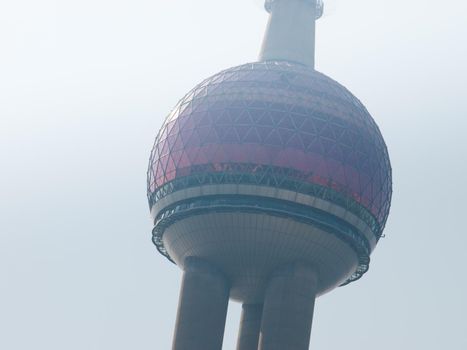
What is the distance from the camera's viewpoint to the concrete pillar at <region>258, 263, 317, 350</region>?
7862 cm

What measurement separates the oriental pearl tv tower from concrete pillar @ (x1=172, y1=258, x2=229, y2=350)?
88 mm

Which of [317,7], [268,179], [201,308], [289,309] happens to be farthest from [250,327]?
[317,7]

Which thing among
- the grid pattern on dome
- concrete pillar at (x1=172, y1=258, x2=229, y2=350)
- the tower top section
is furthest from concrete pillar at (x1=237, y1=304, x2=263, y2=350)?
the tower top section

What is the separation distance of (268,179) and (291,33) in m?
22.2

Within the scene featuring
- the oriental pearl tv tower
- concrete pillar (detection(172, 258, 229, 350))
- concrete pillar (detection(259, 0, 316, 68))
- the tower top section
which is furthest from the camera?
the tower top section

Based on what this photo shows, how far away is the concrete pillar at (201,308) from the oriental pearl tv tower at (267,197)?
0.09 meters

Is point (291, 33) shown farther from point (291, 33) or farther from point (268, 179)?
point (268, 179)

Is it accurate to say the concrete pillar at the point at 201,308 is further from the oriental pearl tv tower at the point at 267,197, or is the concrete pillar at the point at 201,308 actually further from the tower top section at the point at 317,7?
the tower top section at the point at 317,7

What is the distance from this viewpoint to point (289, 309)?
7981 cm

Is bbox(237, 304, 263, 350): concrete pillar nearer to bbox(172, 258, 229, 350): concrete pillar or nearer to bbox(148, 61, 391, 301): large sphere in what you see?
bbox(148, 61, 391, 301): large sphere

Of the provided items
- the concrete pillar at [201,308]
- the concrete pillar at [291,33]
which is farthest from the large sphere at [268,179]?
the concrete pillar at [291,33]

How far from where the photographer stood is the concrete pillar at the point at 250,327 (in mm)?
Answer: 87250

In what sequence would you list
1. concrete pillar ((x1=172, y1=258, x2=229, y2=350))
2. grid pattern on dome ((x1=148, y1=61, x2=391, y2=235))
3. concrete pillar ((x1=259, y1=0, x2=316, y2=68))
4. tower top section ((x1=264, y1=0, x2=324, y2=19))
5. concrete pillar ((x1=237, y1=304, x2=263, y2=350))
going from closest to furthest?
grid pattern on dome ((x1=148, y1=61, x2=391, y2=235)), concrete pillar ((x1=172, y1=258, x2=229, y2=350)), concrete pillar ((x1=237, y1=304, x2=263, y2=350)), concrete pillar ((x1=259, y1=0, x2=316, y2=68)), tower top section ((x1=264, y1=0, x2=324, y2=19))

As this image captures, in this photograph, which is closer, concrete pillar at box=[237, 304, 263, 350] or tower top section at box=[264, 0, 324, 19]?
concrete pillar at box=[237, 304, 263, 350]
